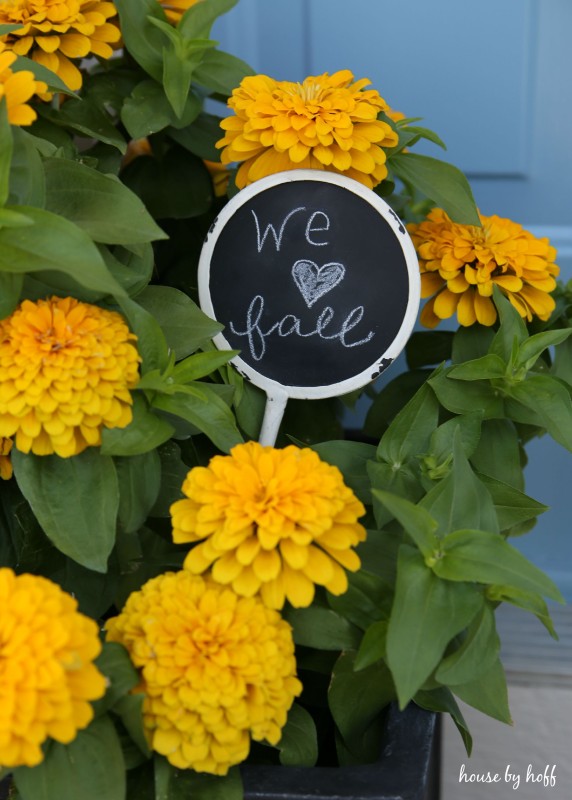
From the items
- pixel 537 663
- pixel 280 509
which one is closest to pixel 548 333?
pixel 280 509

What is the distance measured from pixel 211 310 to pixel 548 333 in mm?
269

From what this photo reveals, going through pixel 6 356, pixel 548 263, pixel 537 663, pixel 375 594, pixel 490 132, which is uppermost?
pixel 490 132

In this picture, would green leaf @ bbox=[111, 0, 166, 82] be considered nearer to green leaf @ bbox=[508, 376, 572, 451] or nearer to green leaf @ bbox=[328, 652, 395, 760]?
green leaf @ bbox=[508, 376, 572, 451]

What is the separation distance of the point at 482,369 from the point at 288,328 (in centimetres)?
16

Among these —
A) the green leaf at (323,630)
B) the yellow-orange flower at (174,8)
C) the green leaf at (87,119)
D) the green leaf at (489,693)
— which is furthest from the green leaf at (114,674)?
the yellow-orange flower at (174,8)

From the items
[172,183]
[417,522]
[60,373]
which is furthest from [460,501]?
[172,183]

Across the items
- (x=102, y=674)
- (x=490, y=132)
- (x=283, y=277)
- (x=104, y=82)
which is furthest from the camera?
(x=490, y=132)

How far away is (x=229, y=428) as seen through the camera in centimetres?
64

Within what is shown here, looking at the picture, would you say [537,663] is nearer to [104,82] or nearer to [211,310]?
[211,310]

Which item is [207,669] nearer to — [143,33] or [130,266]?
[130,266]

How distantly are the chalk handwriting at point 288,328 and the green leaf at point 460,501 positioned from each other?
0.18 meters

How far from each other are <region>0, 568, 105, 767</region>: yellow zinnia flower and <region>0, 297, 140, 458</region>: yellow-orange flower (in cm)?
11

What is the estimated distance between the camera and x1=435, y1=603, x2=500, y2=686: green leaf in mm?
539

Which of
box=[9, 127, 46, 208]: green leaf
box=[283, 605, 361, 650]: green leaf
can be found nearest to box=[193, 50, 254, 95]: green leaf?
box=[9, 127, 46, 208]: green leaf
